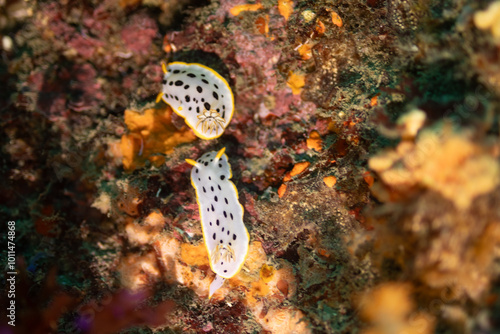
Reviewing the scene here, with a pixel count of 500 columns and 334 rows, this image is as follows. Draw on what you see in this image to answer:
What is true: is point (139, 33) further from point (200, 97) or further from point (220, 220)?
point (220, 220)

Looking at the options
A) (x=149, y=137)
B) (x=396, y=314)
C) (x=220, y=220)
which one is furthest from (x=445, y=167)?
(x=149, y=137)

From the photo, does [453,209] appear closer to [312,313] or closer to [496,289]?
[496,289]

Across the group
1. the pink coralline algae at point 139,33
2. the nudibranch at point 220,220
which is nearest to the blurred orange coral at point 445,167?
the nudibranch at point 220,220

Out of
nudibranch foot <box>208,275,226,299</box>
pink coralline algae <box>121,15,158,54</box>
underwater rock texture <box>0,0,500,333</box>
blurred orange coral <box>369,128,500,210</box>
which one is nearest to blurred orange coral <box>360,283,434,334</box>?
underwater rock texture <box>0,0,500,333</box>

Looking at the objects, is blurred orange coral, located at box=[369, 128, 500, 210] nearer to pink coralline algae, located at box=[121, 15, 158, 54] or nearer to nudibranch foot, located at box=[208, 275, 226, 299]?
nudibranch foot, located at box=[208, 275, 226, 299]

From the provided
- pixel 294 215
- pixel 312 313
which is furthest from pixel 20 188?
pixel 312 313

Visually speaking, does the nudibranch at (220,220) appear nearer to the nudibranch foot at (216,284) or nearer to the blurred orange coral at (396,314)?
the nudibranch foot at (216,284)
